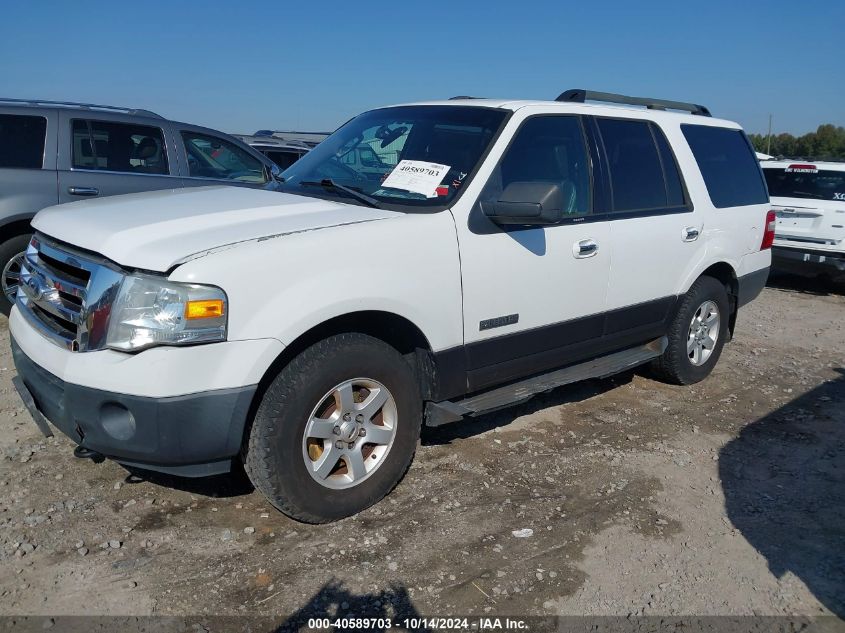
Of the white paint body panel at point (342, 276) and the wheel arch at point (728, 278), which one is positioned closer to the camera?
the white paint body panel at point (342, 276)

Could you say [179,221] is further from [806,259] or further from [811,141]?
[811,141]

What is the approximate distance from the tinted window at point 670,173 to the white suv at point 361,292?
2 cm

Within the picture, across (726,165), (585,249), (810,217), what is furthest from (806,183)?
(585,249)

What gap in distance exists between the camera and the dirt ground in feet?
9.55

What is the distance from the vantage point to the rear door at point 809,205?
8.94 metres

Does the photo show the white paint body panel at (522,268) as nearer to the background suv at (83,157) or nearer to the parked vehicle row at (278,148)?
the background suv at (83,157)

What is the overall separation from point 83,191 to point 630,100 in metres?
4.65

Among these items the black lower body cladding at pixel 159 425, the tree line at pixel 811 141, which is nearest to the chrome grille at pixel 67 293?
the black lower body cladding at pixel 159 425

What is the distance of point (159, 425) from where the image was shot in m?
2.80

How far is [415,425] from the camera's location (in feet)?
11.8

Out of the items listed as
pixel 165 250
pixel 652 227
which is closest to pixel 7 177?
pixel 165 250

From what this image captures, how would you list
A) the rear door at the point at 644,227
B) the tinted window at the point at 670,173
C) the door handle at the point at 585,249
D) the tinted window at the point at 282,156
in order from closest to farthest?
the door handle at the point at 585,249, the rear door at the point at 644,227, the tinted window at the point at 670,173, the tinted window at the point at 282,156

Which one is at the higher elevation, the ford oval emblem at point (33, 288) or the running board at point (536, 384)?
the ford oval emblem at point (33, 288)

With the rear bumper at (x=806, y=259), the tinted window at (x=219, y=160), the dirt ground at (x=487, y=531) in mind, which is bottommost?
the dirt ground at (x=487, y=531)
